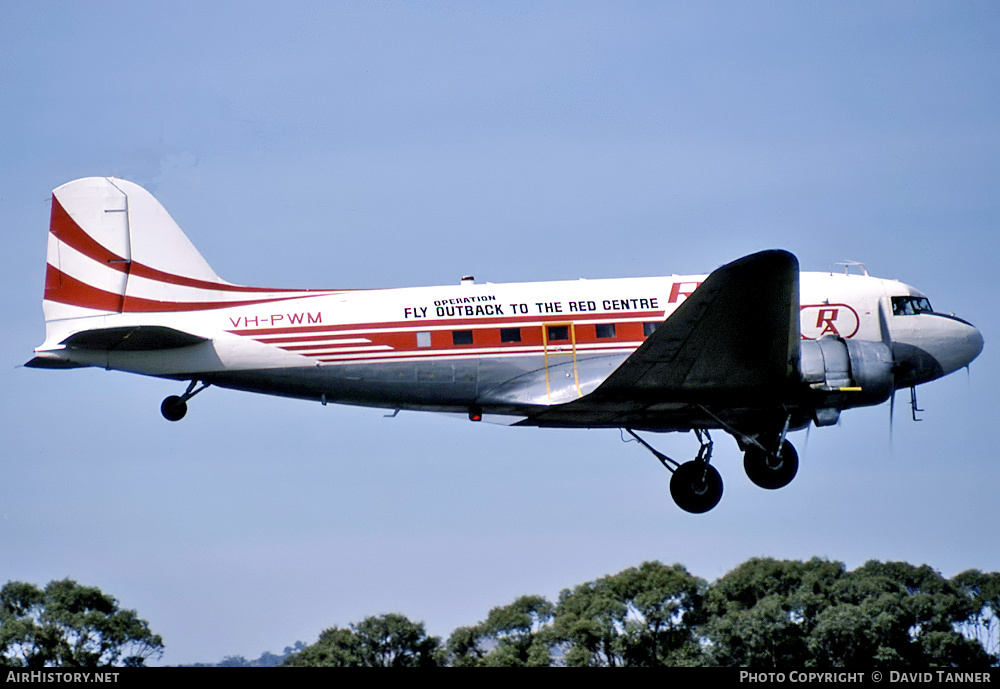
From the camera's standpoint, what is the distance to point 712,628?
3400cm

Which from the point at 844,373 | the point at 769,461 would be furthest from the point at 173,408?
the point at 844,373

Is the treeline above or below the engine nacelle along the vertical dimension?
below

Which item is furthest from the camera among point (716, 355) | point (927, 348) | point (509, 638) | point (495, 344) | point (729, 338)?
point (509, 638)

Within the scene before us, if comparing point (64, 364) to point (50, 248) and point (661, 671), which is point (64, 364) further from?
point (661, 671)

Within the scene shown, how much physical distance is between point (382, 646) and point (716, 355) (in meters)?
13.4

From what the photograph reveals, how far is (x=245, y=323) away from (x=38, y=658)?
34.6 feet

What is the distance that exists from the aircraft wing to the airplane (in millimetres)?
37

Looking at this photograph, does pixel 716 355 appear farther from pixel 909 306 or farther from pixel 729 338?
pixel 909 306

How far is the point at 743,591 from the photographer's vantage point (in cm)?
3934

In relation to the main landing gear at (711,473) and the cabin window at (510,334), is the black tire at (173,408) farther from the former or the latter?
the main landing gear at (711,473)

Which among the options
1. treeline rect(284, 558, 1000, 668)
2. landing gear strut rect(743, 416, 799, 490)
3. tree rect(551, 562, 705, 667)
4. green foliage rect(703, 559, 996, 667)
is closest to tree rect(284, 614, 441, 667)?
treeline rect(284, 558, 1000, 668)

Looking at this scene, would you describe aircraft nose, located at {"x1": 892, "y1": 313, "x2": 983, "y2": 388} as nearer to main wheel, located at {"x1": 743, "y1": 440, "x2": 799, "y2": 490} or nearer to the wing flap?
main wheel, located at {"x1": 743, "y1": 440, "x2": 799, "y2": 490}

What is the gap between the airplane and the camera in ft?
59.8

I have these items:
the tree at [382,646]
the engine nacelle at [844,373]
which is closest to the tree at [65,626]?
the tree at [382,646]
